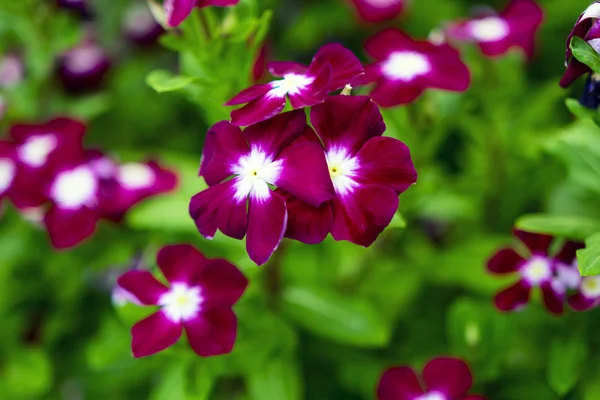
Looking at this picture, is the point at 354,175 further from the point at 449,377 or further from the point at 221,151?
the point at 449,377

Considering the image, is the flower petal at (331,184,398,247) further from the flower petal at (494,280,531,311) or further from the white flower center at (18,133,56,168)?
the white flower center at (18,133,56,168)

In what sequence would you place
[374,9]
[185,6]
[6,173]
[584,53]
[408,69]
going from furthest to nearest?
[374,9] < [6,173] < [408,69] < [185,6] < [584,53]

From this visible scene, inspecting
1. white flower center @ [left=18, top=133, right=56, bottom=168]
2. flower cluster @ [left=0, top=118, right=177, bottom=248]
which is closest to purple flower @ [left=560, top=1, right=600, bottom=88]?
flower cluster @ [left=0, top=118, right=177, bottom=248]

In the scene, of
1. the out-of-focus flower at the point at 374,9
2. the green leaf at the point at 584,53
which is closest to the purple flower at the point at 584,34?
the green leaf at the point at 584,53

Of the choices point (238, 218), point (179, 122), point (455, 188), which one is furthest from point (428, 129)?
point (179, 122)

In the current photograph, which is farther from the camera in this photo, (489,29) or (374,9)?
(374,9)

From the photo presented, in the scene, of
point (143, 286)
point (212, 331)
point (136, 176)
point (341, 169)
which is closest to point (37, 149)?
point (136, 176)

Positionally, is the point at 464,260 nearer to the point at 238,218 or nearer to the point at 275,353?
the point at 275,353
